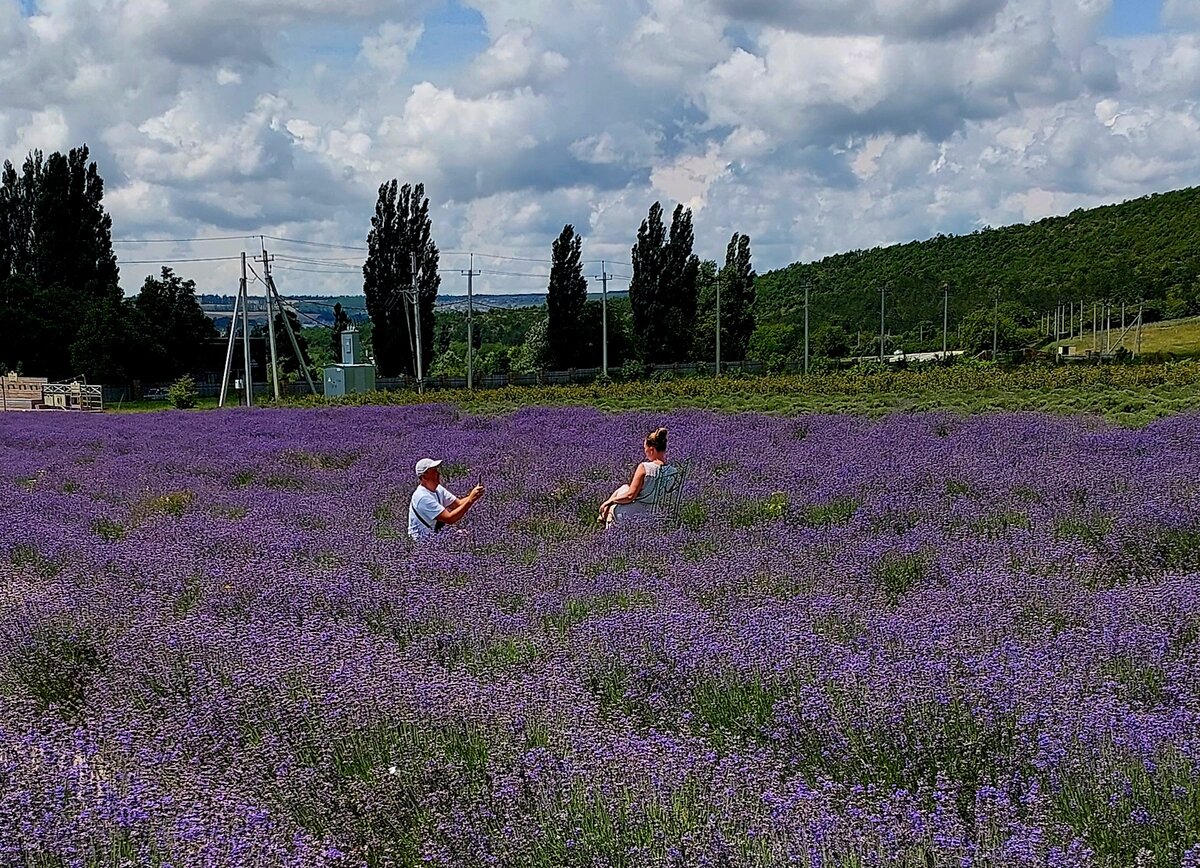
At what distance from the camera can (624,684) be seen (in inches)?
159

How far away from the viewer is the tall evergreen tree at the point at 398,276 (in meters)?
49.0

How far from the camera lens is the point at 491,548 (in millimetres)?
6566

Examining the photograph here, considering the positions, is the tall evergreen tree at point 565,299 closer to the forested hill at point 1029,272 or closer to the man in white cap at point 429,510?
the forested hill at point 1029,272

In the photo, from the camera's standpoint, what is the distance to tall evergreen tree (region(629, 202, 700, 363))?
180 feet

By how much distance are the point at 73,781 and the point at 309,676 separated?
88 centimetres

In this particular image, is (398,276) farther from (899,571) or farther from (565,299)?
(899,571)

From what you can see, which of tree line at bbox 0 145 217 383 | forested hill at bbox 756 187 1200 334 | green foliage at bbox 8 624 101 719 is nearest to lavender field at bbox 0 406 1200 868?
green foliage at bbox 8 624 101 719

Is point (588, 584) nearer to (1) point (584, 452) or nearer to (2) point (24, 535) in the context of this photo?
(2) point (24, 535)

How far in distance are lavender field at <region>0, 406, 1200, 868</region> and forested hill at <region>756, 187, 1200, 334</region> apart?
8340 cm

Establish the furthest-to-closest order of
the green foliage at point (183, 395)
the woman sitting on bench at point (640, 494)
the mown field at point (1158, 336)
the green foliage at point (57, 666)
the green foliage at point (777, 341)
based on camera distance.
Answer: the mown field at point (1158, 336) < the green foliage at point (777, 341) < the green foliage at point (183, 395) < the woman sitting on bench at point (640, 494) < the green foliage at point (57, 666)

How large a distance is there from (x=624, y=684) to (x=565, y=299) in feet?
166

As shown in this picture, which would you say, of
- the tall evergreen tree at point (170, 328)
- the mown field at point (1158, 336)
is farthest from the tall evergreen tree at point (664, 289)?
the mown field at point (1158, 336)

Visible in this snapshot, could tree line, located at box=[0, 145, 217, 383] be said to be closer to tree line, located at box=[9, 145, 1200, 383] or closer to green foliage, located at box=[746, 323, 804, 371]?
tree line, located at box=[9, 145, 1200, 383]

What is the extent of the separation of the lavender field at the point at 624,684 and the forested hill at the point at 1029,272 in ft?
274
